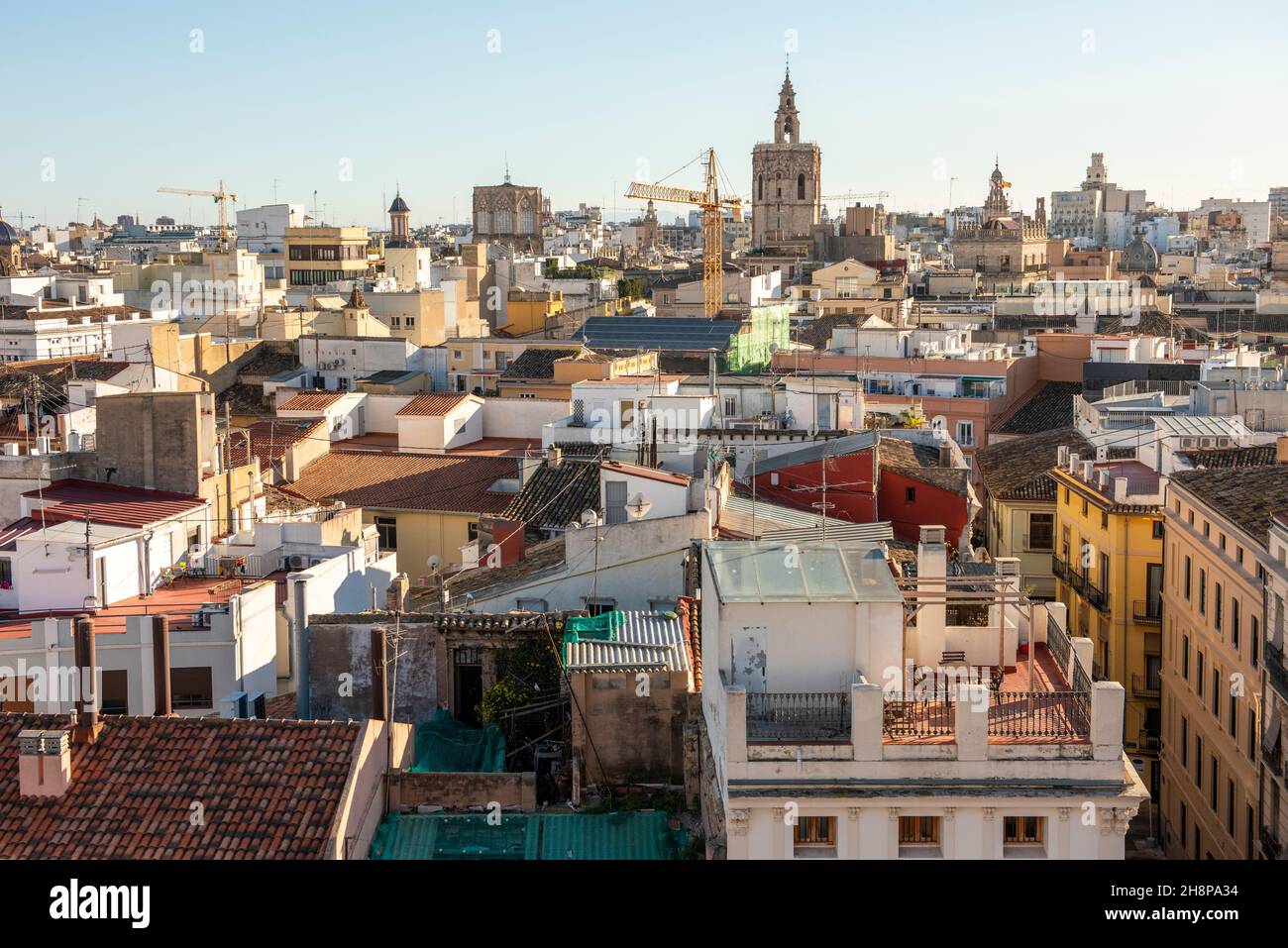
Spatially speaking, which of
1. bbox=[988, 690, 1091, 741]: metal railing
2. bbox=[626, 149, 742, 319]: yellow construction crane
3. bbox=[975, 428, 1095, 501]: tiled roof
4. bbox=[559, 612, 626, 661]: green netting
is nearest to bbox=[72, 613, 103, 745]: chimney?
bbox=[559, 612, 626, 661]: green netting

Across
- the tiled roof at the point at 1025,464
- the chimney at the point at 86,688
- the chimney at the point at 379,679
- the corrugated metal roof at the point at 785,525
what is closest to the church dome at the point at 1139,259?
the tiled roof at the point at 1025,464

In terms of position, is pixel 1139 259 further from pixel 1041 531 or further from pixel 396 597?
pixel 396 597

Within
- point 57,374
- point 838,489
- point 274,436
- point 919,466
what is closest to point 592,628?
point 838,489

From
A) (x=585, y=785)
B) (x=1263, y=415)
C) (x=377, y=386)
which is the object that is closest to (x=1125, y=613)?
(x=1263, y=415)

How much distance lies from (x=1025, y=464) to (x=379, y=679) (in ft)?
53.5

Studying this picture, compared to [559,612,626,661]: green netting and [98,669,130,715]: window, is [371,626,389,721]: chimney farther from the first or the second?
[98,669,130,715]: window

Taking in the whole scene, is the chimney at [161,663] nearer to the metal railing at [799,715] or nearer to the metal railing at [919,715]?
the metal railing at [799,715]

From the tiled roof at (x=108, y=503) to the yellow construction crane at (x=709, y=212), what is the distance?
32066 mm

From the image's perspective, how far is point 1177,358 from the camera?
125 ft

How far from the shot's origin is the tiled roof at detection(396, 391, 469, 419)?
1173 inches

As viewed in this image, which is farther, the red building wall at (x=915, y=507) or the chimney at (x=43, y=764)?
the red building wall at (x=915, y=507)

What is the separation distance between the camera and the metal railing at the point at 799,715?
922 cm
